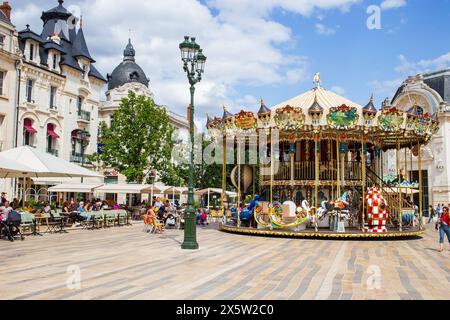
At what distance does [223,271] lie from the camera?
9141 millimetres

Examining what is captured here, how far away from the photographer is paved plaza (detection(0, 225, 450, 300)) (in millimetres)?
7074

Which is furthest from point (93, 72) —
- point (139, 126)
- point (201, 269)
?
point (201, 269)

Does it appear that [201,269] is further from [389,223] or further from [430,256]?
[389,223]

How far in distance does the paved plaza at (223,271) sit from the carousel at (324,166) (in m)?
2.65

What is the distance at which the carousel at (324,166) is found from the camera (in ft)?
55.5

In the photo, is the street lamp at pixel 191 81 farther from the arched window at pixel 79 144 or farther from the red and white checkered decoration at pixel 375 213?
the arched window at pixel 79 144

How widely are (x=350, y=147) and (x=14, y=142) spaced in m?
24.3

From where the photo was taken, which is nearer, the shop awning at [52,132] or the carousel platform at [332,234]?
the carousel platform at [332,234]

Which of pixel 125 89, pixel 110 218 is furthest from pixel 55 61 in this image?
pixel 110 218

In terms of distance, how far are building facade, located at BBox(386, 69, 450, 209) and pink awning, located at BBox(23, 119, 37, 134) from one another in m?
31.6

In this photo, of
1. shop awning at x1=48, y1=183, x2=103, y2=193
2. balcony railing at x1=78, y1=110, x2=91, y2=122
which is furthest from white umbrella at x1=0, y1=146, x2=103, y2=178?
balcony railing at x1=78, y1=110, x2=91, y2=122

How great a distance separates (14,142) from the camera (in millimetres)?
31672

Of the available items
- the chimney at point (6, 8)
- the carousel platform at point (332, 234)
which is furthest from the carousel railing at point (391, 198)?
the chimney at point (6, 8)

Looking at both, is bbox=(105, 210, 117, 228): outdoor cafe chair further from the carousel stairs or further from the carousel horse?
the carousel stairs
